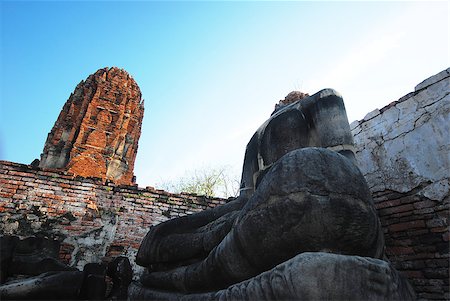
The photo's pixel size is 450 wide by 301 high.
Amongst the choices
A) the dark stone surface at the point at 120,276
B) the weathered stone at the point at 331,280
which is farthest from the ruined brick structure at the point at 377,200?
the weathered stone at the point at 331,280

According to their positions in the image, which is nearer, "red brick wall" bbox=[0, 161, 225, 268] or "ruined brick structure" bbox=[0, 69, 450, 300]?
"ruined brick structure" bbox=[0, 69, 450, 300]

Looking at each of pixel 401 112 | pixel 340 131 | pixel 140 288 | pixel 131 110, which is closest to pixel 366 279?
pixel 340 131

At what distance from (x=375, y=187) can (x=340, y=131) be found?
80.9 inches

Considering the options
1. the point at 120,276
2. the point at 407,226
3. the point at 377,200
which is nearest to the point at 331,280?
the point at 120,276

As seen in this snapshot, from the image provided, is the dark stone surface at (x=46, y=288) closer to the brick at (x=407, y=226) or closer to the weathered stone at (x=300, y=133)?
the weathered stone at (x=300, y=133)

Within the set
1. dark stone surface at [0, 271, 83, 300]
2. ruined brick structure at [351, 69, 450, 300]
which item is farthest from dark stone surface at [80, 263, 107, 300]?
ruined brick structure at [351, 69, 450, 300]

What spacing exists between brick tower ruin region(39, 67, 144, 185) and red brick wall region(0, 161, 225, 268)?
3945mm

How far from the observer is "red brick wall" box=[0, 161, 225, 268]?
405cm

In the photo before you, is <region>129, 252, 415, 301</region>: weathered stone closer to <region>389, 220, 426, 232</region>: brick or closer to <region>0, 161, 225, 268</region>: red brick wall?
<region>389, 220, 426, 232</region>: brick

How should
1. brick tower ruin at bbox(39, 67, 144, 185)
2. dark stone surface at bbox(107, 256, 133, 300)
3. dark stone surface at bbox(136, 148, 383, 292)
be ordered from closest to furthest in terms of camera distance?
dark stone surface at bbox(136, 148, 383, 292)
dark stone surface at bbox(107, 256, 133, 300)
brick tower ruin at bbox(39, 67, 144, 185)

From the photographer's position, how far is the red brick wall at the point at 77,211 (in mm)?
4047

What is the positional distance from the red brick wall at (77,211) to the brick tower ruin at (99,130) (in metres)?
3.94

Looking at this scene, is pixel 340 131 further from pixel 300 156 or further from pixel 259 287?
pixel 259 287

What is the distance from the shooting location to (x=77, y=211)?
4.34m
